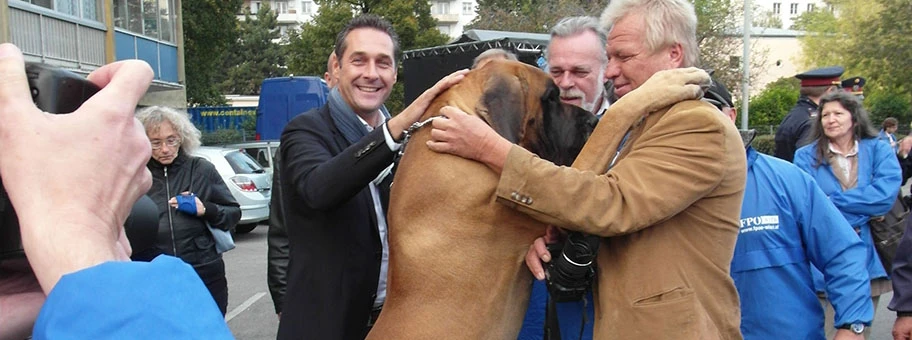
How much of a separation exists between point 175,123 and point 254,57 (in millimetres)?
78370

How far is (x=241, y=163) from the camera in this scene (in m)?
13.7

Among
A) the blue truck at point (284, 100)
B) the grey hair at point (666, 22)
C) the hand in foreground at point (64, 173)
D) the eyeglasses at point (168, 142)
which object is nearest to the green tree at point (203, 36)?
the blue truck at point (284, 100)

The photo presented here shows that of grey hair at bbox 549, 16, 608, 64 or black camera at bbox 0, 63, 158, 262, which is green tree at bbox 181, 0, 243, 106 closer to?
grey hair at bbox 549, 16, 608, 64

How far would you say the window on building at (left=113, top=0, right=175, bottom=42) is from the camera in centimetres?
2206

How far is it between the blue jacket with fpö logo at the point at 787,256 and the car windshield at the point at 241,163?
1164 centimetres

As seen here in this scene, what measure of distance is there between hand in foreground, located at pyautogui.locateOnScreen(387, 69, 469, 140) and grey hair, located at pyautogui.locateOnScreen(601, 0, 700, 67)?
0.56 meters

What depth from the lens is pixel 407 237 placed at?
7.54 ft

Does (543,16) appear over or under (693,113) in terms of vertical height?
over

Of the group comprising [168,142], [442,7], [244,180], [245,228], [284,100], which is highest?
[442,7]

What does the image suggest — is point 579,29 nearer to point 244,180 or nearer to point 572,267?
point 572,267

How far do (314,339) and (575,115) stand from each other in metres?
1.23

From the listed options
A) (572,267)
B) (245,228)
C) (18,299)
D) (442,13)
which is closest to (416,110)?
(572,267)

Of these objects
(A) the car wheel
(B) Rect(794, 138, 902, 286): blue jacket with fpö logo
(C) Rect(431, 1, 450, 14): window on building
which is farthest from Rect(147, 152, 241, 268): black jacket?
(C) Rect(431, 1, 450, 14): window on building

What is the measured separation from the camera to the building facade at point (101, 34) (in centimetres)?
1652
